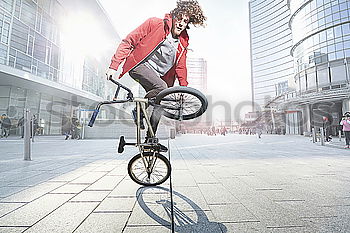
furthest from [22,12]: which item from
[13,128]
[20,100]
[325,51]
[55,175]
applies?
[325,51]

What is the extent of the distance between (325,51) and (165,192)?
31.7 m

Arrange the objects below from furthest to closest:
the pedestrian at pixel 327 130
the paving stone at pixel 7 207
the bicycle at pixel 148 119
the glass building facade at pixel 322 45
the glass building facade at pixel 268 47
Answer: the glass building facade at pixel 268 47, the glass building facade at pixel 322 45, the pedestrian at pixel 327 130, the bicycle at pixel 148 119, the paving stone at pixel 7 207

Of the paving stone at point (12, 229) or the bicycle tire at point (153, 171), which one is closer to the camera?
the paving stone at point (12, 229)

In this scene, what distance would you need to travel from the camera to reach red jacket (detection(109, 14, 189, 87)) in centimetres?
254

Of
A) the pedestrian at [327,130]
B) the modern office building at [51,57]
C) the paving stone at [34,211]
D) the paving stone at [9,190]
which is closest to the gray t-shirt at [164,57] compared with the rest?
the paving stone at [34,211]

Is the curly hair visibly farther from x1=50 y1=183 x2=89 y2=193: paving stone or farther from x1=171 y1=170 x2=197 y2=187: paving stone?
x1=50 y1=183 x2=89 y2=193: paving stone

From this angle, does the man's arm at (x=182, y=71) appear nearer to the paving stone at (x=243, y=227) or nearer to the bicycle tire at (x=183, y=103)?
the bicycle tire at (x=183, y=103)

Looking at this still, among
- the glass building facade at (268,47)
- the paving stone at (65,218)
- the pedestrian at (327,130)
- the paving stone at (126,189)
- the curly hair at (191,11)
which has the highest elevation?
the glass building facade at (268,47)

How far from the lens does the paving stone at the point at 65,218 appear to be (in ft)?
4.54

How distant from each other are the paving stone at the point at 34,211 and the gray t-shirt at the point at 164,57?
187cm

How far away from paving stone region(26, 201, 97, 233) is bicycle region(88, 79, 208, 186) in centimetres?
75

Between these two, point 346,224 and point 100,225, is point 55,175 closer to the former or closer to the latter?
point 100,225

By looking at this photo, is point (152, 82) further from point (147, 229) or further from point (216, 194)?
point (147, 229)

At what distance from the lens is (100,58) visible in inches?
1161
